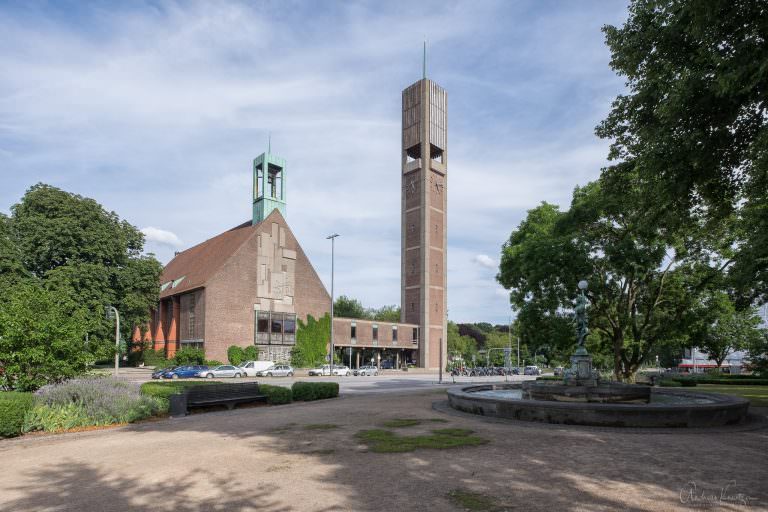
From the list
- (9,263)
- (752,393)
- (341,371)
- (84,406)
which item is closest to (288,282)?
(341,371)

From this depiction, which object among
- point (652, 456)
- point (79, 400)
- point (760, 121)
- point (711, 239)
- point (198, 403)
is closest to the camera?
point (652, 456)

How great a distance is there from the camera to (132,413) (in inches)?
587

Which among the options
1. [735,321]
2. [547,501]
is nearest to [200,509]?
[547,501]

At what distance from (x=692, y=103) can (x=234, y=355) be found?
51024 mm

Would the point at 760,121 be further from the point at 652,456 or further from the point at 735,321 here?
the point at 735,321

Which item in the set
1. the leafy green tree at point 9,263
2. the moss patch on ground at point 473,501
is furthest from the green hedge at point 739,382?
the leafy green tree at point 9,263

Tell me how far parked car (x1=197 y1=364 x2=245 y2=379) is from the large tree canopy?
319 inches

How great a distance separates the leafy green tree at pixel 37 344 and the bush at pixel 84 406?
42.6 inches

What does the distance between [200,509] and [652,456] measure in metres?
7.58

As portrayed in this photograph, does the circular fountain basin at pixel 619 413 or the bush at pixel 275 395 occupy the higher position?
the circular fountain basin at pixel 619 413

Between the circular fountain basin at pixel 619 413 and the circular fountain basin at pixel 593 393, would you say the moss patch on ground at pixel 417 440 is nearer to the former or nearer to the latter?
the circular fountain basin at pixel 619 413

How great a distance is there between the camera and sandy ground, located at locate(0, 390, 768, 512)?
686 cm

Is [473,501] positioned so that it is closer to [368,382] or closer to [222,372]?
[368,382]

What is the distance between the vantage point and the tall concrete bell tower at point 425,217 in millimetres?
73438
